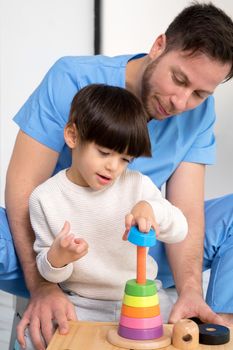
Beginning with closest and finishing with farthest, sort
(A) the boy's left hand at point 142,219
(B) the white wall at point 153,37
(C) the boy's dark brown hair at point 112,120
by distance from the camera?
(A) the boy's left hand at point 142,219, (C) the boy's dark brown hair at point 112,120, (B) the white wall at point 153,37

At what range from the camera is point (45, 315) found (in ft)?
3.68

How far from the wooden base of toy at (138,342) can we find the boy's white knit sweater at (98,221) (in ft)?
0.60

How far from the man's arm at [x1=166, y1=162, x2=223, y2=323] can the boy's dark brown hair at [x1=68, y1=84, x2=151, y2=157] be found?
0.28 metres

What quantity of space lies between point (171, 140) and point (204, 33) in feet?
0.80

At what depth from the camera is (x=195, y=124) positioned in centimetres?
143

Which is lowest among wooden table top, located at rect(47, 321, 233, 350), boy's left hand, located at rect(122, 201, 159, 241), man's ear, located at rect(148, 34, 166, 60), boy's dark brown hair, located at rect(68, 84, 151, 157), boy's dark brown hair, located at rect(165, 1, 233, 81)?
wooden table top, located at rect(47, 321, 233, 350)

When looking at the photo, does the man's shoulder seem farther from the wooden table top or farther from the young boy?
the wooden table top

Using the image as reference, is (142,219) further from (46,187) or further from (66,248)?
(46,187)

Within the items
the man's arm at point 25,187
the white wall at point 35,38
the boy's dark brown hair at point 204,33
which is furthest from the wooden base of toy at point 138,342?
the white wall at point 35,38

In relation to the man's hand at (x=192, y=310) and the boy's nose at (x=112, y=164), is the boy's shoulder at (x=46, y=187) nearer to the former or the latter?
the boy's nose at (x=112, y=164)

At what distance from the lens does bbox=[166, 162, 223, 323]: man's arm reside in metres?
1.15

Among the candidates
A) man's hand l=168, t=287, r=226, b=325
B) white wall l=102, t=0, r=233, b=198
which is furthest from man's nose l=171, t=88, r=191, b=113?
white wall l=102, t=0, r=233, b=198

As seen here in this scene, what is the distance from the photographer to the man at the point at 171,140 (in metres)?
Answer: 1.25

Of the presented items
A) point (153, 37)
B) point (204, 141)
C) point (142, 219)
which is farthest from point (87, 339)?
point (153, 37)
